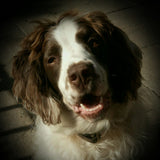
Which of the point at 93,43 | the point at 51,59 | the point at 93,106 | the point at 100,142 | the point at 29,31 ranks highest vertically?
the point at 93,43

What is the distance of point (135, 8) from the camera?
19.2 feet

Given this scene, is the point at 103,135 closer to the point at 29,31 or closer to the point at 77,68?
the point at 77,68

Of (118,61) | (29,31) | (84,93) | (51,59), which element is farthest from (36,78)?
(29,31)

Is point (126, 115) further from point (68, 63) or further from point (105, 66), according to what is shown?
point (68, 63)

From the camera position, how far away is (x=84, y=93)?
2.03m

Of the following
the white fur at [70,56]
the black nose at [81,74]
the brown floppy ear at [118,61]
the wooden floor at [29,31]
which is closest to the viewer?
the black nose at [81,74]

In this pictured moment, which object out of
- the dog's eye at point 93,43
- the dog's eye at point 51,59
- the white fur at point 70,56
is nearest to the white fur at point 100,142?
the white fur at point 70,56

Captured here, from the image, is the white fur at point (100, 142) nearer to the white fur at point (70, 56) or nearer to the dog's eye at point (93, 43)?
the white fur at point (70, 56)

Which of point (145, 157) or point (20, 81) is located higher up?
point (20, 81)

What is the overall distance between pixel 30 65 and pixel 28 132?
146cm

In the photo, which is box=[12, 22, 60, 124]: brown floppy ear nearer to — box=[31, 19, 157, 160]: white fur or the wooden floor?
box=[31, 19, 157, 160]: white fur

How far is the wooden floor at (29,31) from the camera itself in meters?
3.47

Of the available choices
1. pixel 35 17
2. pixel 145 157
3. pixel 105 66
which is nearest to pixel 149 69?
pixel 145 157

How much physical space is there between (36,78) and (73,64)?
1.78 ft
